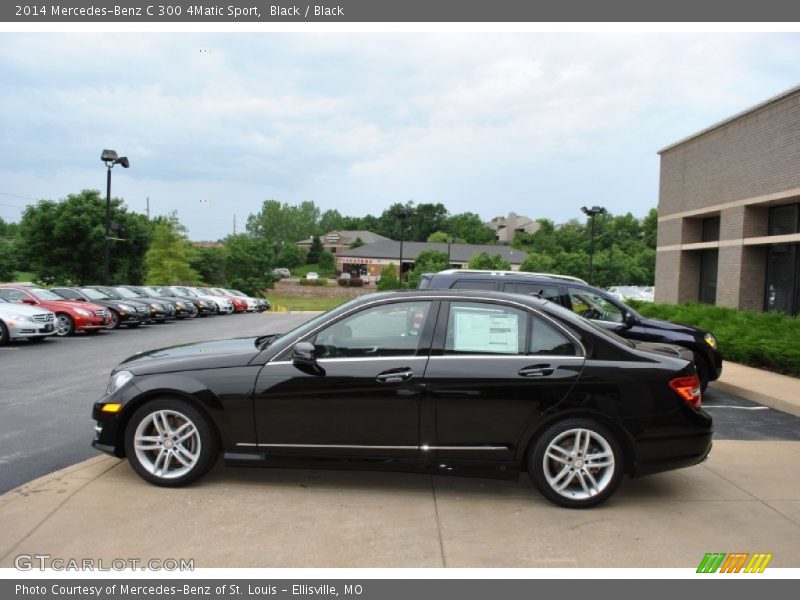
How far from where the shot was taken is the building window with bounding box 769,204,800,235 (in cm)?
1552

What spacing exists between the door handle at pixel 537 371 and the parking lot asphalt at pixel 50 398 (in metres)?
4.02

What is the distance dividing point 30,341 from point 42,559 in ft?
47.8

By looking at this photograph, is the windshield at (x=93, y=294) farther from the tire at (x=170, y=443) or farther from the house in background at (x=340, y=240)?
the house in background at (x=340, y=240)

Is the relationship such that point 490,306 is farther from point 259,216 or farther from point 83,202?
point 259,216

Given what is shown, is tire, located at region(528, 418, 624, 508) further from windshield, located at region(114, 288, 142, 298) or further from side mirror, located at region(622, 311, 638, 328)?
windshield, located at region(114, 288, 142, 298)

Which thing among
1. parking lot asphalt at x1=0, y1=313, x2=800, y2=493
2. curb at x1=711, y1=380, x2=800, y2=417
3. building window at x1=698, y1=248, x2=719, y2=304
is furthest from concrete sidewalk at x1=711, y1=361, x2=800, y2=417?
building window at x1=698, y1=248, x2=719, y2=304

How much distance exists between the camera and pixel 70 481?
477cm

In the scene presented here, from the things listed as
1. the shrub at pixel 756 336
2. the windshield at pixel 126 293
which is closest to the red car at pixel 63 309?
the windshield at pixel 126 293

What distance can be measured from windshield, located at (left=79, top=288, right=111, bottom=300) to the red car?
3.01 metres

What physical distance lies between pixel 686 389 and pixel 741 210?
14.6m

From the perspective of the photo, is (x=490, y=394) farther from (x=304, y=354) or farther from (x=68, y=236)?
(x=68, y=236)

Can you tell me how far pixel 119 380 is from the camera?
4805mm

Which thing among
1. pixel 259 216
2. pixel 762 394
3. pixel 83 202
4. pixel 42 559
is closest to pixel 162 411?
pixel 42 559

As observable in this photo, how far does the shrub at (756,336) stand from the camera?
412 inches
